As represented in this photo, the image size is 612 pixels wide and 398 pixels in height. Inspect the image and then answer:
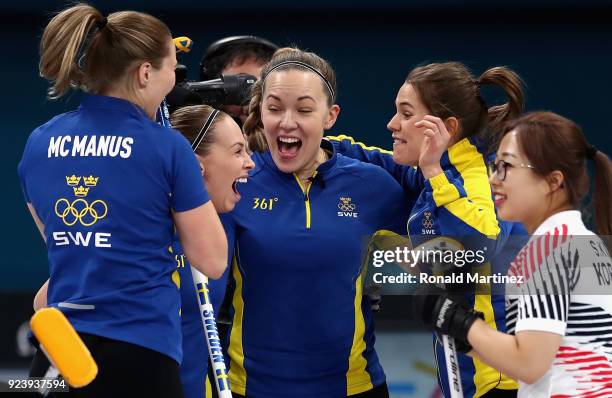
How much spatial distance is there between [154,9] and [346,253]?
3108 mm

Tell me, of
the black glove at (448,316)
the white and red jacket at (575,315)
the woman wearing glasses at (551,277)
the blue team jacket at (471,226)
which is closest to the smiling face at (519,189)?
the woman wearing glasses at (551,277)

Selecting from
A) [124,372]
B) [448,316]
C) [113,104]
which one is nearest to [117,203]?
[113,104]

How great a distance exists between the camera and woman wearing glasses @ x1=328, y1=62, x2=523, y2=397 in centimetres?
301

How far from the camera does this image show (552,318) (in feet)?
7.46

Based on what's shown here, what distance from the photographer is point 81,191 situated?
238cm

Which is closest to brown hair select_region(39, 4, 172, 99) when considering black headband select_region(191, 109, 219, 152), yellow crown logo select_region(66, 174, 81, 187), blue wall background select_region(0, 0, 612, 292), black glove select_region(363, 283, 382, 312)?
yellow crown logo select_region(66, 174, 81, 187)

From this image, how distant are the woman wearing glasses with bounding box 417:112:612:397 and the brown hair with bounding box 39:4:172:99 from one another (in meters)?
0.87

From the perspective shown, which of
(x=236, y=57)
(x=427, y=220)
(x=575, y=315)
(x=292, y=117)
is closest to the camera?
(x=575, y=315)

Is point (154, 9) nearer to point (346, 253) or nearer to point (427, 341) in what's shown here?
point (427, 341)

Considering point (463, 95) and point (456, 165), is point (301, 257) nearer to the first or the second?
point (456, 165)

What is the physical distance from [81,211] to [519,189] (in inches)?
39.3

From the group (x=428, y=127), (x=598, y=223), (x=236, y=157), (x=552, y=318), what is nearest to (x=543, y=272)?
(x=552, y=318)

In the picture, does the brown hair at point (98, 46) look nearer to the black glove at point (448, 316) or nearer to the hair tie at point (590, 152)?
A: the black glove at point (448, 316)

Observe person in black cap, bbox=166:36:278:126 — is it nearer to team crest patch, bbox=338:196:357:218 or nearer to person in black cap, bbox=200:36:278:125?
person in black cap, bbox=200:36:278:125
